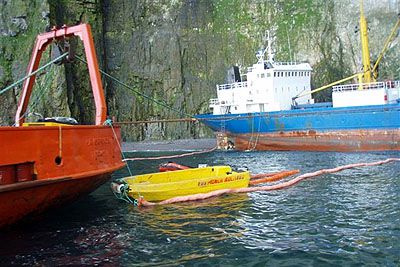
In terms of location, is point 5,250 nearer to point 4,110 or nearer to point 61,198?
point 61,198

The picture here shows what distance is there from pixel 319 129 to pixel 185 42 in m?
19.2

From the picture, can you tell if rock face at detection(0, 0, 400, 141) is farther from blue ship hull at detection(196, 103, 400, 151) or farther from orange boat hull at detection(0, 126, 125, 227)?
orange boat hull at detection(0, 126, 125, 227)

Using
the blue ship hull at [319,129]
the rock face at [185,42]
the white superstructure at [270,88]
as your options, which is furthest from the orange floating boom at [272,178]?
the rock face at [185,42]

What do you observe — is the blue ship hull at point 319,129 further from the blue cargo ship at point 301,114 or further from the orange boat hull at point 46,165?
the orange boat hull at point 46,165

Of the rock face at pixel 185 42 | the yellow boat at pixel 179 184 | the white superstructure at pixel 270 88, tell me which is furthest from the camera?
the rock face at pixel 185 42

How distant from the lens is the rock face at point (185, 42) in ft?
111

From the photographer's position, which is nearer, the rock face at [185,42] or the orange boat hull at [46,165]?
the orange boat hull at [46,165]

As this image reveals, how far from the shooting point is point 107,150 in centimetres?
888

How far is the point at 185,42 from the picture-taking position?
123 feet

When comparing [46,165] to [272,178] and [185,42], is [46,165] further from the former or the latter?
[185,42]

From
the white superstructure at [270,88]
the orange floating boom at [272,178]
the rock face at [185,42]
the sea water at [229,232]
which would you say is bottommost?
the sea water at [229,232]

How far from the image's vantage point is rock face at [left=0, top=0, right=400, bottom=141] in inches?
1326

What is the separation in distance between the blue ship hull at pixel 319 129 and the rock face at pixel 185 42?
10.5m

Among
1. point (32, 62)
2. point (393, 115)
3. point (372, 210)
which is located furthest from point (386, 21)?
point (32, 62)
